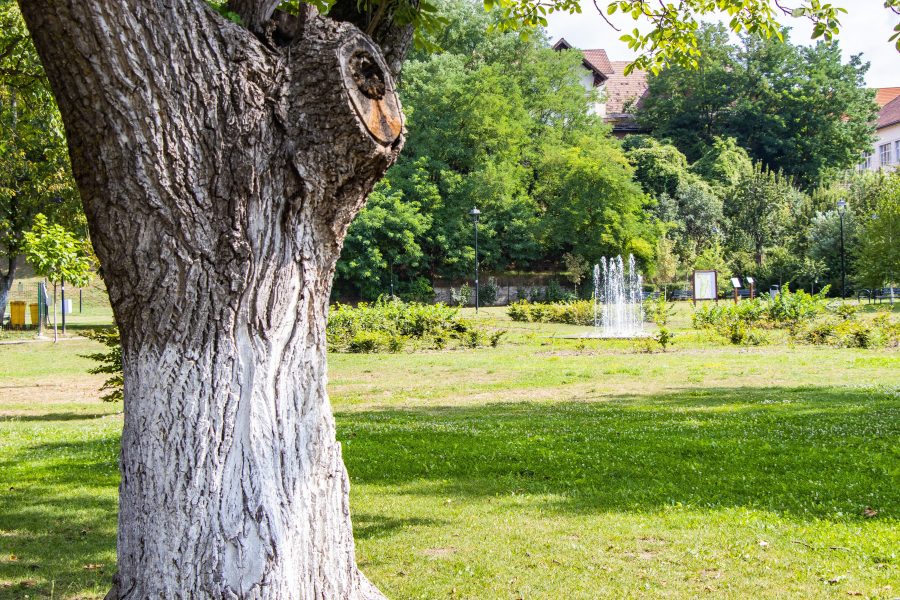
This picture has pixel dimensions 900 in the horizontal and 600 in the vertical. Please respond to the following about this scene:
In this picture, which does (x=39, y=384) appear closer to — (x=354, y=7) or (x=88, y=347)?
(x=88, y=347)

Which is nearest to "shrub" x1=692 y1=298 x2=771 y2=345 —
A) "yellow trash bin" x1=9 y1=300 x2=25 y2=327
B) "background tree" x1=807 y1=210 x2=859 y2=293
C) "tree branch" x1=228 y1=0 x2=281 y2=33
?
"tree branch" x1=228 y1=0 x2=281 y2=33

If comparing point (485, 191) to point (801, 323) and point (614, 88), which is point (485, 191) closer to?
point (801, 323)

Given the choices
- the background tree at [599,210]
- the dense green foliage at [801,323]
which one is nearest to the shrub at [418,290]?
the background tree at [599,210]

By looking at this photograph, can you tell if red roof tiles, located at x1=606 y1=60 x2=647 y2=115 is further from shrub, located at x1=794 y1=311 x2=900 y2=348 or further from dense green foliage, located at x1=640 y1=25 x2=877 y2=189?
shrub, located at x1=794 y1=311 x2=900 y2=348

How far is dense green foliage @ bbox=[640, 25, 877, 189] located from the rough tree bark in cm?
7286

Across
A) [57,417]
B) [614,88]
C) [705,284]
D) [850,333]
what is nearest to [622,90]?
[614,88]

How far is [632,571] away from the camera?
5.39 metres

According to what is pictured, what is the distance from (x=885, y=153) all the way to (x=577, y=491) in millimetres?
88125

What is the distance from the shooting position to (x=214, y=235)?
376 cm

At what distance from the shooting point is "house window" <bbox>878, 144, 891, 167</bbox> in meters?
83.4

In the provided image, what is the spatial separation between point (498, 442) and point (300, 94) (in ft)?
21.9

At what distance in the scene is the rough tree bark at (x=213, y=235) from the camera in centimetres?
360

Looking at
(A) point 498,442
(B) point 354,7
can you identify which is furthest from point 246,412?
(A) point 498,442

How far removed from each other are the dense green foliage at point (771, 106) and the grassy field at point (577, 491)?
6209 centimetres
